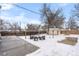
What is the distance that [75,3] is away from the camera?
1882mm

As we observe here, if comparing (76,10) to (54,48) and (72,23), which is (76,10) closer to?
(72,23)

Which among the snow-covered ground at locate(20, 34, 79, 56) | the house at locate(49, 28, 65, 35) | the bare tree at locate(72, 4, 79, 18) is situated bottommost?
the snow-covered ground at locate(20, 34, 79, 56)

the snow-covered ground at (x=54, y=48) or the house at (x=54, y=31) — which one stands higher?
the house at (x=54, y=31)

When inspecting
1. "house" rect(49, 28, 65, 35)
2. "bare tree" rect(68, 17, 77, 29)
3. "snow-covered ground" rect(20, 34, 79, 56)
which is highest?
"bare tree" rect(68, 17, 77, 29)

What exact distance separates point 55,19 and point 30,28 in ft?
0.89

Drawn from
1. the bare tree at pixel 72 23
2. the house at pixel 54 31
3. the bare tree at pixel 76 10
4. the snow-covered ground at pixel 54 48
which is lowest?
the snow-covered ground at pixel 54 48

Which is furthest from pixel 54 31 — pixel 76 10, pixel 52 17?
pixel 76 10

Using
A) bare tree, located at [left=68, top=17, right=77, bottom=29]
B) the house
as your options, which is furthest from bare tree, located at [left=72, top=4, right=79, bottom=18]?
the house

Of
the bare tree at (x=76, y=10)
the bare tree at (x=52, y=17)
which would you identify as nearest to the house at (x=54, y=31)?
the bare tree at (x=52, y=17)

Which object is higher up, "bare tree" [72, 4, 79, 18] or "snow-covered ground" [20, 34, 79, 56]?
"bare tree" [72, 4, 79, 18]

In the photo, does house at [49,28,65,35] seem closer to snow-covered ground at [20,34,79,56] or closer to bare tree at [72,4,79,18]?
snow-covered ground at [20,34,79,56]

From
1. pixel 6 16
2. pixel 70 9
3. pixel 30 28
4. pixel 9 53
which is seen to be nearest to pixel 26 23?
pixel 30 28

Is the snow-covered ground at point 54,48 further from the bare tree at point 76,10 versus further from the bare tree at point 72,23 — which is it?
the bare tree at point 76,10

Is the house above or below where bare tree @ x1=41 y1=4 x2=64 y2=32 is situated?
below
